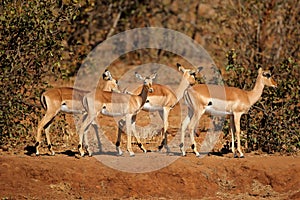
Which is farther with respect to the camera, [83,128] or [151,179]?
[83,128]

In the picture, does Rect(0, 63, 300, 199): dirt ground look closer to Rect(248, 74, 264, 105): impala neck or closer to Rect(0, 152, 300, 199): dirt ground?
Rect(0, 152, 300, 199): dirt ground

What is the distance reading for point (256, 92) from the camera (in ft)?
38.3

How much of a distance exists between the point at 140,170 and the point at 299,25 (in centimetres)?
658

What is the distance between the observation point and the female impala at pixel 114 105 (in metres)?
10.9

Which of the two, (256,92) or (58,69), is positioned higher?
(58,69)

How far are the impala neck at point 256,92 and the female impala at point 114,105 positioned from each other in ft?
5.52

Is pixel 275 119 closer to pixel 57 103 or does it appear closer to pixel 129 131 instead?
pixel 129 131

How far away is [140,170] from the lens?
9.80 m

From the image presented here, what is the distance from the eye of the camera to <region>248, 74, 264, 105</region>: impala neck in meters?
11.6

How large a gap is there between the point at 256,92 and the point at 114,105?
241 cm

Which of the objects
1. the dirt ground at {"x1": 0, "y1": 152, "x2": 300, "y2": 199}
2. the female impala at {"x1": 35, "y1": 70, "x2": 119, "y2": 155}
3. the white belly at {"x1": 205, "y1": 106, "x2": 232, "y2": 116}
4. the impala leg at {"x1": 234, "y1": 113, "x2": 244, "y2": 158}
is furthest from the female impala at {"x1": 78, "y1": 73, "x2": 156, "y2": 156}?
the impala leg at {"x1": 234, "y1": 113, "x2": 244, "y2": 158}

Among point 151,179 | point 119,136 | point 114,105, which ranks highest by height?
point 114,105

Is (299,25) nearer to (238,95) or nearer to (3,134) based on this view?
(238,95)

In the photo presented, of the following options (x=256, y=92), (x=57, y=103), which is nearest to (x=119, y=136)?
(x=57, y=103)
